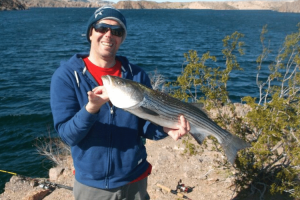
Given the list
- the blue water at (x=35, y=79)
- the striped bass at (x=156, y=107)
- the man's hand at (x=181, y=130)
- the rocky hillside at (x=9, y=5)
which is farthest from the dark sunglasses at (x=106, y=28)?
the rocky hillside at (x=9, y=5)

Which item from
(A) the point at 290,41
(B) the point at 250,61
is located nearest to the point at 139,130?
(A) the point at 290,41

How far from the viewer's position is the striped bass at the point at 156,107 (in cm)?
318

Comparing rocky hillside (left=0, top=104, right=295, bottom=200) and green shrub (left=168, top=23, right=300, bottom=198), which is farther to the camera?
rocky hillside (left=0, top=104, right=295, bottom=200)

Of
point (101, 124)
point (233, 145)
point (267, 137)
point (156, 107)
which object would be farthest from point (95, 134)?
point (267, 137)

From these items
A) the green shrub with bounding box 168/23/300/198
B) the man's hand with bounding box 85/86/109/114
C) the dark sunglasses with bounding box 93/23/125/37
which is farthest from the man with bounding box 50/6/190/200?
the green shrub with bounding box 168/23/300/198

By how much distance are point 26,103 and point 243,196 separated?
51.8ft

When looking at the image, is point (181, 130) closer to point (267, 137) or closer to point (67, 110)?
point (67, 110)

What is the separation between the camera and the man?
3148 mm

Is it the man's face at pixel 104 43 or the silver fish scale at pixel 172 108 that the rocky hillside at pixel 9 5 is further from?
the silver fish scale at pixel 172 108

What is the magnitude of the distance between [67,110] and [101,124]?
18.5 inches

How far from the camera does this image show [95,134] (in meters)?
3.28

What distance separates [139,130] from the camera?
3748 mm

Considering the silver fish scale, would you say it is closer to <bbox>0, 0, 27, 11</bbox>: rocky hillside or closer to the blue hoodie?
the blue hoodie

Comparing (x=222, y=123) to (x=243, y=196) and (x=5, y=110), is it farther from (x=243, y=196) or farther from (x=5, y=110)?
(x=5, y=110)
